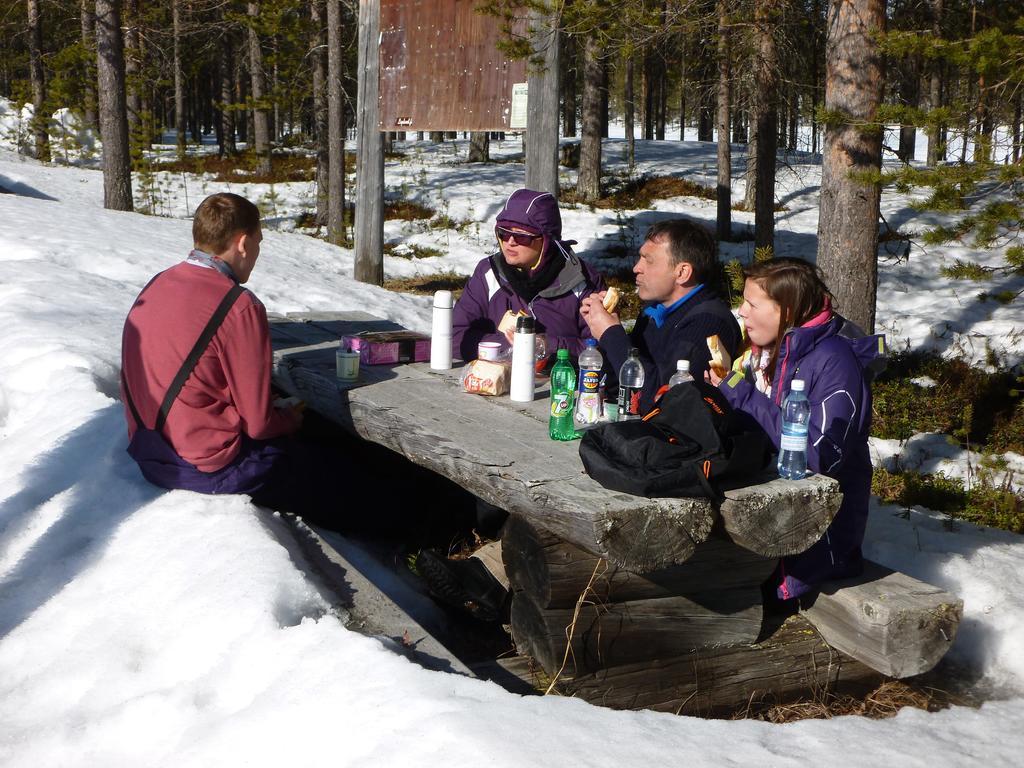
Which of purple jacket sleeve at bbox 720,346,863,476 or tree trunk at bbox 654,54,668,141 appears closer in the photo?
purple jacket sleeve at bbox 720,346,863,476

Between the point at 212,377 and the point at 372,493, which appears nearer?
the point at 212,377

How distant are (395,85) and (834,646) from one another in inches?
289

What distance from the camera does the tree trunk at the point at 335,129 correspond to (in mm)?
13578

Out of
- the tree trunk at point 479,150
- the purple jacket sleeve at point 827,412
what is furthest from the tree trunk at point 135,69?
the purple jacket sleeve at point 827,412

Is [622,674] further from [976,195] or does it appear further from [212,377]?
[976,195]

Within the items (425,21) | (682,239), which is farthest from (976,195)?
(425,21)

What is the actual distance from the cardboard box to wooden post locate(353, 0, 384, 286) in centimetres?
569

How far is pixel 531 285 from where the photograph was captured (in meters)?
4.68

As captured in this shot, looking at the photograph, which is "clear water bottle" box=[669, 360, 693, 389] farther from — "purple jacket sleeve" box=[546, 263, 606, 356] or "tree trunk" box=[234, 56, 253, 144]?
"tree trunk" box=[234, 56, 253, 144]

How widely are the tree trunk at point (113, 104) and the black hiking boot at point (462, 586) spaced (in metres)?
11.1

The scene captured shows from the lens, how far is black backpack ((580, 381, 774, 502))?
2711mm

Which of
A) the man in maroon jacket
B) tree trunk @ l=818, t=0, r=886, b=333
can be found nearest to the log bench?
the man in maroon jacket

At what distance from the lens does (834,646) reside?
3570mm

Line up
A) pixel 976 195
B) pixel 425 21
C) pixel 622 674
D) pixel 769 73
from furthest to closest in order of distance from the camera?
1. pixel 769 73
2. pixel 425 21
3. pixel 976 195
4. pixel 622 674
